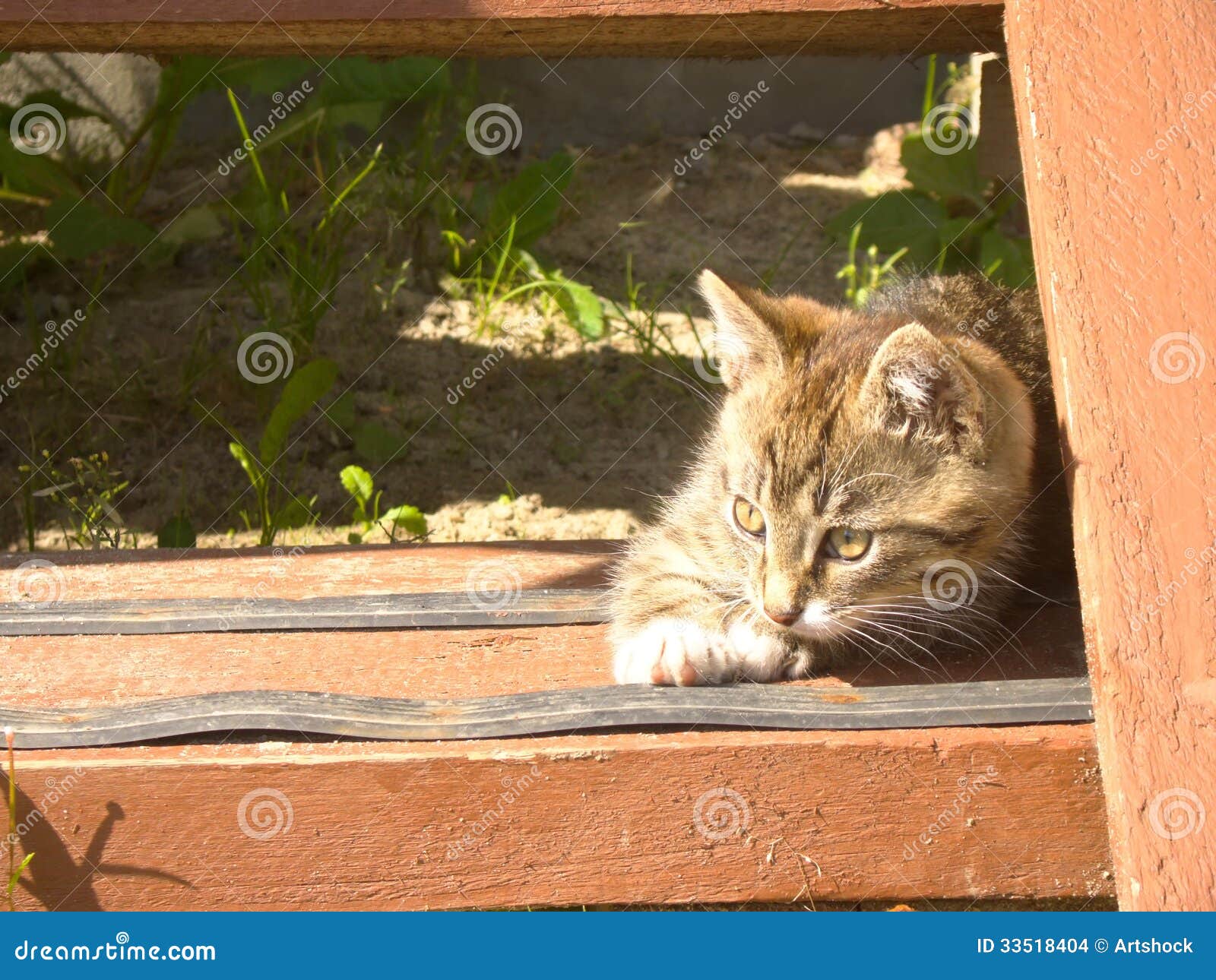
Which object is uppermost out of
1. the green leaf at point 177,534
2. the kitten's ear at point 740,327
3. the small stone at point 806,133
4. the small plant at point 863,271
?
the small stone at point 806,133

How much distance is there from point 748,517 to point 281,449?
2.44 metres

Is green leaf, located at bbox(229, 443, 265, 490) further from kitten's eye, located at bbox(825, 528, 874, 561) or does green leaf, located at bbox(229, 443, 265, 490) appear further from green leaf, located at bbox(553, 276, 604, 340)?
kitten's eye, located at bbox(825, 528, 874, 561)

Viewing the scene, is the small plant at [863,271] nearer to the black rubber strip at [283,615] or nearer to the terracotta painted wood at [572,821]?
the black rubber strip at [283,615]

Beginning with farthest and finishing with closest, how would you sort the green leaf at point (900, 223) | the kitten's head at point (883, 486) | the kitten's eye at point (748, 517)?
1. the green leaf at point (900, 223)
2. the kitten's eye at point (748, 517)
3. the kitten's head at point (883, 486)

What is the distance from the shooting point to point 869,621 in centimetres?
258

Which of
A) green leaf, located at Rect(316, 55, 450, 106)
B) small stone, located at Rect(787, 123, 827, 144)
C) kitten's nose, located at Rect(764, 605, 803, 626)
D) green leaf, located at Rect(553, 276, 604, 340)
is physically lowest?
kitten's nose, located at Rect(764, 605, 803, 626)

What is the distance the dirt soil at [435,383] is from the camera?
4.75m

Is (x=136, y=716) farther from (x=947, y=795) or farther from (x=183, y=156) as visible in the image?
(x=183, y=156)

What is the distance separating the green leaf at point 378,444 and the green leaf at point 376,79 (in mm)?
1709

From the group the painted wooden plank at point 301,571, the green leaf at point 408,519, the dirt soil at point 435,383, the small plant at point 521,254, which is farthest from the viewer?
the small plant at point 521,254

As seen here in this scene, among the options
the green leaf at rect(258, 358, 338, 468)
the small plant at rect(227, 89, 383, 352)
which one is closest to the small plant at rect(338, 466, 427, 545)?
the green leaf at rect(258, 358, 338, 468)

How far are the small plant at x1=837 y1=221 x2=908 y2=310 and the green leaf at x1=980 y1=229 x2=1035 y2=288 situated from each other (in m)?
0.36

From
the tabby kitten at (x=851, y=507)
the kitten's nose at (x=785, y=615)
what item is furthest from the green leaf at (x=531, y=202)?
the kitten's nose at (x=785, y=615)

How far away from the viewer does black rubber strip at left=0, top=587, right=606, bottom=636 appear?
2.93m
